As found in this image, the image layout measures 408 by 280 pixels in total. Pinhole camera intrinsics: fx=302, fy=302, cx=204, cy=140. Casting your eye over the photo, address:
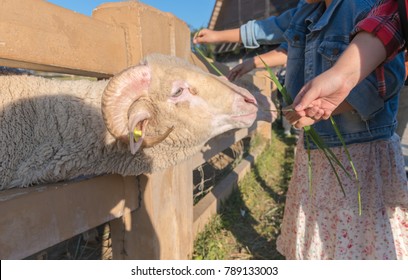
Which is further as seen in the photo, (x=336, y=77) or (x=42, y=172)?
(x=42, y=172)

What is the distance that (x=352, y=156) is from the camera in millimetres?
1624

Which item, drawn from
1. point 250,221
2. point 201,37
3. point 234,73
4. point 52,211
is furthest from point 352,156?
point 250,221

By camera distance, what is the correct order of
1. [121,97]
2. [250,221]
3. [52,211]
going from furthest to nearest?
[250,221], [121,97], [52,211]

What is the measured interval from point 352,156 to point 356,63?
0.75m

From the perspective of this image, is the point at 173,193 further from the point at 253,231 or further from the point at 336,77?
the point at 253,231

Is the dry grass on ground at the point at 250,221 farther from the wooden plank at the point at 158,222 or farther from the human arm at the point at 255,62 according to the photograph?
the human arm at the point at 255,62

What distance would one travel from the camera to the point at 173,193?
1901 millimetres

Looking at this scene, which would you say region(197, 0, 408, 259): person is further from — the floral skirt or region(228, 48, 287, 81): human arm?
region(228, 48, 287, 81): human arm

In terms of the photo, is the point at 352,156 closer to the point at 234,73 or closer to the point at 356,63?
the point at 356,63

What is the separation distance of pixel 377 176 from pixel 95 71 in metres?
1.49

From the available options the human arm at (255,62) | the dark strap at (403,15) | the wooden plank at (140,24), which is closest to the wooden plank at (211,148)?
the human arm at (255,62)

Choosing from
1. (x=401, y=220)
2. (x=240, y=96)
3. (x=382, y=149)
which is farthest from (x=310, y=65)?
(x=401, y=220)

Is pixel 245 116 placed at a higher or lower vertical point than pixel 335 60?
lower

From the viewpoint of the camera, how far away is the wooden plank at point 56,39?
1.07m
